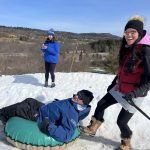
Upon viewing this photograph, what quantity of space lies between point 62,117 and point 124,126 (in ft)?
2.99

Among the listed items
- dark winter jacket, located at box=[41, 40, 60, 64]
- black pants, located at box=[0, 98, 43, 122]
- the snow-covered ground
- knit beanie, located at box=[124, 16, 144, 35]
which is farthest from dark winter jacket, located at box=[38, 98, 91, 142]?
dark winter jacket, located at box=[41, 40, 60, 64]

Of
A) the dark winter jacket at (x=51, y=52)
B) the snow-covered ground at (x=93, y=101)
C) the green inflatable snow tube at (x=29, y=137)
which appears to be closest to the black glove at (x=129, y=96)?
the green inflatable snow tube at (x=29, y=137)

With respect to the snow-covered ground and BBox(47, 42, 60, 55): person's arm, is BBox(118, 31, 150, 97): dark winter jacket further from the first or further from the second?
BBox(47, 42, 60, 55): person's arm

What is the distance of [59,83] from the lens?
910 cm

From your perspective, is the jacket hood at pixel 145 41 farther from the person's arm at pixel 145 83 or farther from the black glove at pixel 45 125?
the black glove at pixel 45 125

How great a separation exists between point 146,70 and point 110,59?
19549 millimetres

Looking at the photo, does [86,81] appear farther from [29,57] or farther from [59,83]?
Result: [29,57]

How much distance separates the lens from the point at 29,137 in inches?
199

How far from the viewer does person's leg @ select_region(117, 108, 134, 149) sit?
504 cm

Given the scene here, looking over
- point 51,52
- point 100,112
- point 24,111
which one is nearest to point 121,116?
point 100,112

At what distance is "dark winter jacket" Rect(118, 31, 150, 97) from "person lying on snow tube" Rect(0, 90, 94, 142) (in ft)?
2.38

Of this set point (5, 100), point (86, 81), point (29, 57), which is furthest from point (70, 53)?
point (5, 100)

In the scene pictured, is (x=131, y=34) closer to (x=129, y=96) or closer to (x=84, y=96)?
(x=129, y=96)

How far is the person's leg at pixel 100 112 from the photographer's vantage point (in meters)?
5.27
